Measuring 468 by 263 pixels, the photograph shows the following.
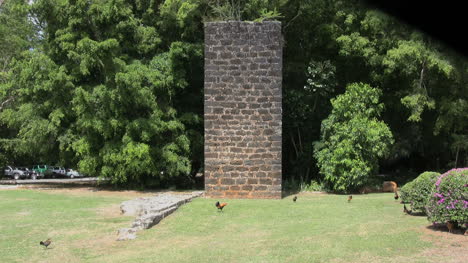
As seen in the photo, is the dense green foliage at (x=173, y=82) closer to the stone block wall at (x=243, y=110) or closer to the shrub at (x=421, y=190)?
the stone block wall at (x=243, y=110)

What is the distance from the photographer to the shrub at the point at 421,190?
323 inches

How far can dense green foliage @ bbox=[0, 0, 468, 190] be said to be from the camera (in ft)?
54.2

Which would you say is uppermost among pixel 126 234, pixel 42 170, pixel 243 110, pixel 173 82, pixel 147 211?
pixel 173 82

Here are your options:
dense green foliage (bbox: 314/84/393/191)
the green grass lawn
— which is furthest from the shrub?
dense green foliage (bbox: 314/84/393/191)

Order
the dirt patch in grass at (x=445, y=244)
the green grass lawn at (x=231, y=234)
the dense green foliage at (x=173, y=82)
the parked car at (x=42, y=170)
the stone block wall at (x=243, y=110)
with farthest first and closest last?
the parked car at (x=42, y=170)
the dense green foliage at (x=173, y=82)
the stone block wall at (x=243, y=110)
the green grass lawn at (x=231, y=234)
the dirt patch in grass at (x=445, y=244)

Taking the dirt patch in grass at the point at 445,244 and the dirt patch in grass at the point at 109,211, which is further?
the dirt patch in grass at the point at 109,211

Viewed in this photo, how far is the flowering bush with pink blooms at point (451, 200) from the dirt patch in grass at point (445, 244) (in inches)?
8.6

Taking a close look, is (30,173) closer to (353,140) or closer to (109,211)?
(109,211)

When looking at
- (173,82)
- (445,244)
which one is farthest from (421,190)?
(173,82)

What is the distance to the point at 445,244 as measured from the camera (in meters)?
6.48

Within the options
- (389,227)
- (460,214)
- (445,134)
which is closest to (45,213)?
(389,227)

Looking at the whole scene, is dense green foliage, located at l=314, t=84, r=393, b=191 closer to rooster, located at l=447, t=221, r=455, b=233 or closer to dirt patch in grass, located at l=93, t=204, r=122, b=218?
dirt patch in grass, located at l=93, t=204, r=122, b=218

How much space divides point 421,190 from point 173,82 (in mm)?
11118

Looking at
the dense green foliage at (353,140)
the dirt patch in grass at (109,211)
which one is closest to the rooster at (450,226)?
the dirt patch in grass at (109,211)
